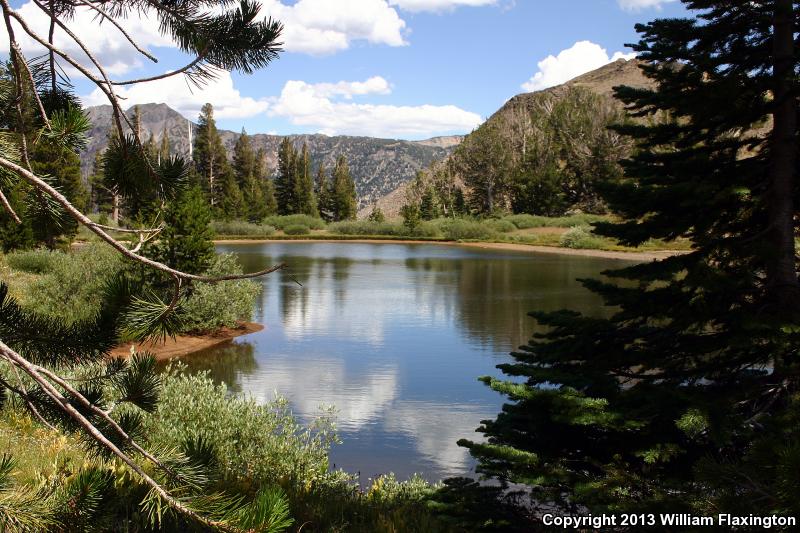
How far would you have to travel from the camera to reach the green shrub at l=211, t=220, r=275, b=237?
2137 inches

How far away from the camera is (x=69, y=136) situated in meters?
2.51

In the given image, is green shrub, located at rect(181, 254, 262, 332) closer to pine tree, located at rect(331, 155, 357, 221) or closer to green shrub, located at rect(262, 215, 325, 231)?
green shrub, located at rect(262, 215, 325, 231)

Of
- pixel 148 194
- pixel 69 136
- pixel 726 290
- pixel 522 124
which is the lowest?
pixel 726 290

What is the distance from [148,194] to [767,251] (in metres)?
4.22

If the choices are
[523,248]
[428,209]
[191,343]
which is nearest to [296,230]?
[428,209]

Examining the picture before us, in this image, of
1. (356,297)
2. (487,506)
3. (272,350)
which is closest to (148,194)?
(487,506)

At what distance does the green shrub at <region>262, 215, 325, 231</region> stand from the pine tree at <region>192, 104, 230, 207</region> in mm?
6288

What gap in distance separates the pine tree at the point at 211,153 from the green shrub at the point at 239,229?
8.35 meters

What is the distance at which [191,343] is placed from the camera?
47.9ft

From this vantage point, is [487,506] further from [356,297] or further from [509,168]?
[509,168]

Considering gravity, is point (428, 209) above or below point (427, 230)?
above

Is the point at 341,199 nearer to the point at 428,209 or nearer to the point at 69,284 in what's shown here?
the point at 428,209

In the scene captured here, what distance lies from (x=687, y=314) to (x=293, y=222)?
58269mm

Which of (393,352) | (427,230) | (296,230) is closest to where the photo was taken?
(393,352)
